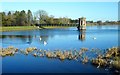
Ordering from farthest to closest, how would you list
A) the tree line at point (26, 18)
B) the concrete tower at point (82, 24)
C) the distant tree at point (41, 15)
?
the distant tree at point (41, 15), the concrete tower at point (82, 24), the tree line at point (26, 18)

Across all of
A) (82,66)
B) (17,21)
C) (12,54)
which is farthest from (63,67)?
(17,21)

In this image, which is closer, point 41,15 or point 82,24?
point 82,24

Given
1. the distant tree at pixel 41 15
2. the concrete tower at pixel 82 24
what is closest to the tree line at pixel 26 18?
the distant tree at pixel 41 15

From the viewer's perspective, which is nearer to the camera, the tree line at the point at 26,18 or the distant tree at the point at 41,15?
the tree line at the point at 26,18

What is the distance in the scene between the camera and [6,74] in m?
18.5

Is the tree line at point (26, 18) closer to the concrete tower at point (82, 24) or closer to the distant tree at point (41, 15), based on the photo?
the distant tree at point (41, 15)

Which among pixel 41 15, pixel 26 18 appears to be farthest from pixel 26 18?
pixel 41 15

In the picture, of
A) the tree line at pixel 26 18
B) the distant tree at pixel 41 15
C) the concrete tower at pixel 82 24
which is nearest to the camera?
the tree line at pixel 26 18

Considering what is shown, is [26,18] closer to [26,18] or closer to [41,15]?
[26,18]

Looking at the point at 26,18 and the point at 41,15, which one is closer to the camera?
the point at 26,18

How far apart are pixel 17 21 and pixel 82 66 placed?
292ft

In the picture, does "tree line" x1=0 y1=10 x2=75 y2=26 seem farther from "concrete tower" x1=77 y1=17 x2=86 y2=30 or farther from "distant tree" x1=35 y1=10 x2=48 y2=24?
"concrete tower" x1=77 y1=17 x2=86 y2=30

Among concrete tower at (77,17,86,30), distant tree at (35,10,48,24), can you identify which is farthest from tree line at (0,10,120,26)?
concrete tower at (77,17,86,30)

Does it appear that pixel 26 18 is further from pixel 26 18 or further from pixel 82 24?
pixel 82 24
